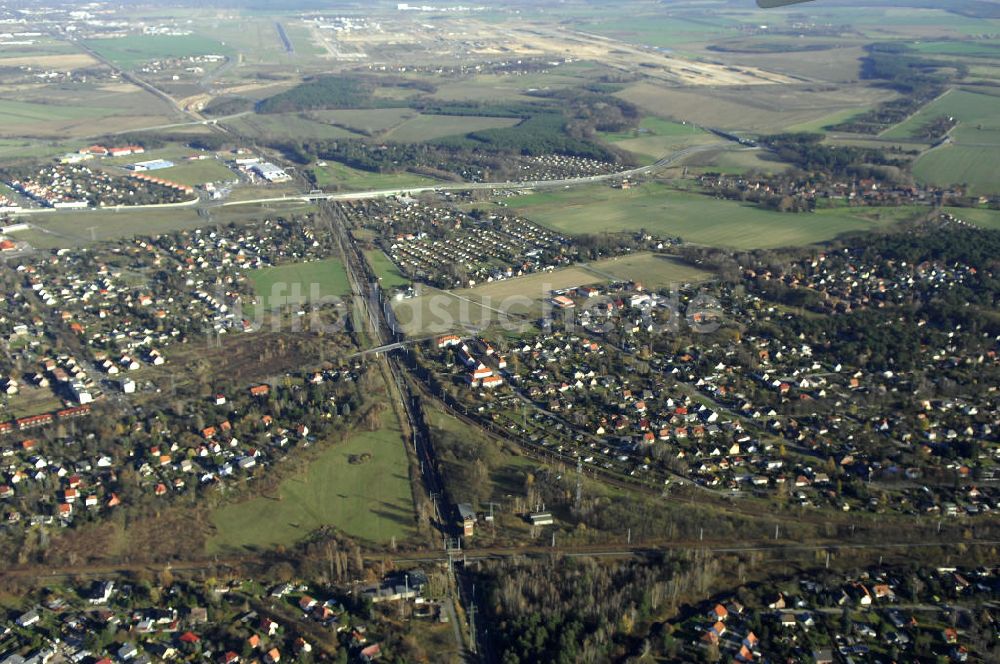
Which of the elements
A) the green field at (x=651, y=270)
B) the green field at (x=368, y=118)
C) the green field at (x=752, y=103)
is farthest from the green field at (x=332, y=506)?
the green field at (x=752, y=103)

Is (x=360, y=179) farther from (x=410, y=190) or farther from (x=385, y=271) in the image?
(x=385, y=271)

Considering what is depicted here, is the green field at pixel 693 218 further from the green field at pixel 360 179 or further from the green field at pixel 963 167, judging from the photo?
the green field at pixel 360 179

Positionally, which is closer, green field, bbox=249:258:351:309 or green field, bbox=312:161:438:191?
green field, bbox=249:258:351:309

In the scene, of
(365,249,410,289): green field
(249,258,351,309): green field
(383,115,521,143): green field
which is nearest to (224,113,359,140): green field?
(383,115,521,143): green field

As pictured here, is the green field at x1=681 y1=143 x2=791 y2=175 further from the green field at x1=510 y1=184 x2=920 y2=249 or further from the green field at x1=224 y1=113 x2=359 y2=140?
the green field at x1=224 y1=113 x2=359 y2=140

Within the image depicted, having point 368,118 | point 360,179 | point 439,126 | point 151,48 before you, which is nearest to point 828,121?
point 439,126

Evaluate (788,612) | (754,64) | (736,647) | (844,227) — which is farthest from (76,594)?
(754,64)

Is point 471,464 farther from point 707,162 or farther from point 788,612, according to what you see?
point 707,162
